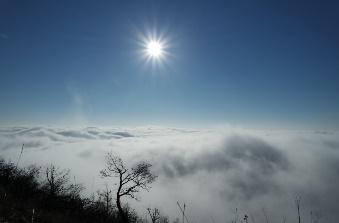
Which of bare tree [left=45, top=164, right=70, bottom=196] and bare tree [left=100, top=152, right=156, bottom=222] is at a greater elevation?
bare tree [left=100, top=152, right=156, bottom=222]

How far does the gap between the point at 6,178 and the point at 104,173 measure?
17945 millimetres

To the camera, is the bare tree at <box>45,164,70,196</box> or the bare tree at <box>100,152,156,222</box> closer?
the bare tree at <box>100,152,156,222</box>

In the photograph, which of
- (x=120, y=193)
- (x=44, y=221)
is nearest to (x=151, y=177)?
(x=120, y=193)

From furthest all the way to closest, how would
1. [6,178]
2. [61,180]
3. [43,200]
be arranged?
[61,180], [6,178], [43,200]

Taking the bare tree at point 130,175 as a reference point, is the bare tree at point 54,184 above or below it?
below

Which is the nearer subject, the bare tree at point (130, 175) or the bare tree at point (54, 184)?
the bare tree at point (130, 175)

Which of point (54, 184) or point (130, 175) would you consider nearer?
point (130, 175)

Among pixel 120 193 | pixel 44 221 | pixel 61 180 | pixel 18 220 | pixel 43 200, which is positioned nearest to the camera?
pixel 18 220

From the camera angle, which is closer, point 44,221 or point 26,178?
point 44,221

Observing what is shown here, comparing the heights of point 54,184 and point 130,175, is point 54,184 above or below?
below

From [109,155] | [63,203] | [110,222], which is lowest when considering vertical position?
[110,222]

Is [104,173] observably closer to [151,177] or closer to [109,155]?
[109,155]

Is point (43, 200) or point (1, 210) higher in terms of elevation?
point (1, 210)

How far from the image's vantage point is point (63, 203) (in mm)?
29547
